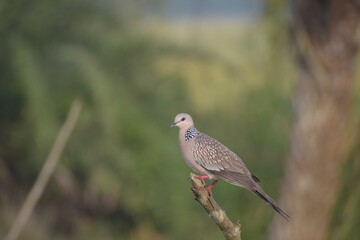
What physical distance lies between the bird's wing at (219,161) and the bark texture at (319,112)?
345cm

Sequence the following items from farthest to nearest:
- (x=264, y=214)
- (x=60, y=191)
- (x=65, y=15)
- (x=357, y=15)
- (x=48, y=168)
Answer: (x=65, y=15) → (x=60, y=191) → (x=264, y=214) → (x=48, y=168) → (x=357, y=15)

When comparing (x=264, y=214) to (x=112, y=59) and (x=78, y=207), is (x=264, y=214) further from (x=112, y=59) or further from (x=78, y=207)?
(x=112, y=59)

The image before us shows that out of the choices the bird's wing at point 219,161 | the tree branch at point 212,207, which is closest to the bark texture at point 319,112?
the tree branch at point 212,207

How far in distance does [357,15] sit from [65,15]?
3832mm

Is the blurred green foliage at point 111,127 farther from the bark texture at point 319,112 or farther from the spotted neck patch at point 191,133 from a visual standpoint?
the spotted neck patch at point 191,133

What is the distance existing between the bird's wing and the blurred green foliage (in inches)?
184

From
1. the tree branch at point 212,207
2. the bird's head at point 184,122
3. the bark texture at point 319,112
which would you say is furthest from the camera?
the bark texture at point 319,112

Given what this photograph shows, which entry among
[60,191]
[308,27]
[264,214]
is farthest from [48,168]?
[308,27]

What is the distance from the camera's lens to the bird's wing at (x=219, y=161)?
1.99 metres

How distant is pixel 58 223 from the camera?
7750mm

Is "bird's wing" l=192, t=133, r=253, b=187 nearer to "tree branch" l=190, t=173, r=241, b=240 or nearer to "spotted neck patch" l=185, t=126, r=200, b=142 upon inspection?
"spotted neck patch" l=185, t=126, r=200, b=142

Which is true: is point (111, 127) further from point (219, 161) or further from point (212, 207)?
point (219, 161)

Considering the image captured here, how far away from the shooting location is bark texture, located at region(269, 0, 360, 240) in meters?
5.46

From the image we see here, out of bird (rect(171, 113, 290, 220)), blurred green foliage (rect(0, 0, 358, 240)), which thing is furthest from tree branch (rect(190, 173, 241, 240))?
blurred green foliage (rect(0, 0, 358, 240))
